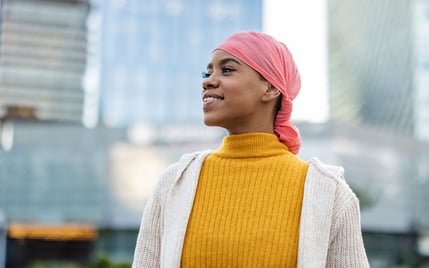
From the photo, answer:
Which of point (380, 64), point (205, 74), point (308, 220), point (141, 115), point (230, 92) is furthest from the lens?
point (380, 64)

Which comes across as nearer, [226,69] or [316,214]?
[316,214]

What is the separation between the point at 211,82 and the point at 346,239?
55 cm

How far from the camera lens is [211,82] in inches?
85.0

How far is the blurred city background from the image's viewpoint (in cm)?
5366

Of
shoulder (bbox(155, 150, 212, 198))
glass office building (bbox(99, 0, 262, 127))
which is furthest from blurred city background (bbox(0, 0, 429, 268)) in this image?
shoulder (bbox(155, 150, 212, 198))

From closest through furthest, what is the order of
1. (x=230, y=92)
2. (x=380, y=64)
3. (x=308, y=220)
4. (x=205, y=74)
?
(x=308, y=220), (x=230, y=92), (x=205, y=74), (x=380, y=64)

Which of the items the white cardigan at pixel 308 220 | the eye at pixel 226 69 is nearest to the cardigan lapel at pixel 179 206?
the white cardigan at pixel 308 220

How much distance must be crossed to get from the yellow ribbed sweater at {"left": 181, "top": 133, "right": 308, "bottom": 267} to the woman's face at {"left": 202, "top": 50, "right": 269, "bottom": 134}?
7 centimetres

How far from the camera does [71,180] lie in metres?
54.3

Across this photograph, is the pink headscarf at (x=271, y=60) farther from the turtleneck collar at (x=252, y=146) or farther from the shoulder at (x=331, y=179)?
the shoulder at (x=331, y=179)

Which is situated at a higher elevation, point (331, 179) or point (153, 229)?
point (331, 179)

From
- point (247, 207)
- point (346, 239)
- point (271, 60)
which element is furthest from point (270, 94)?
point (346, 239)

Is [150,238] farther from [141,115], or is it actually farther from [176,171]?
[141,115]

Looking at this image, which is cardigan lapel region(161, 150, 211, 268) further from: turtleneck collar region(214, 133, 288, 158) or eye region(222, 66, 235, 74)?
eye region(222, 66, 235, 74)
